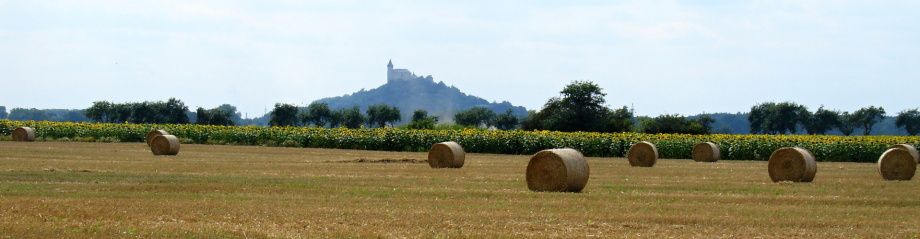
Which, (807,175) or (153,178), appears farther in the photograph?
(807,175)

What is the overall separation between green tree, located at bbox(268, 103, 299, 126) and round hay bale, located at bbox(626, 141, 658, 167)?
9917cm

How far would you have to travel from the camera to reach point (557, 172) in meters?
20.8

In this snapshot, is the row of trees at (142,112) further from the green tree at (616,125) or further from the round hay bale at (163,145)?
the round hay bale at (163,145)

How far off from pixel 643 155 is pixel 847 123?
333ft

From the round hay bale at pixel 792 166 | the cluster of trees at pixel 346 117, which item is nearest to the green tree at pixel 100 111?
the cluster of trees at pixel 346 117

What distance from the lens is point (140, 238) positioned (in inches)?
485

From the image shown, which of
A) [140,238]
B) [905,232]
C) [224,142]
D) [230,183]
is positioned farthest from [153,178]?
[224,142]

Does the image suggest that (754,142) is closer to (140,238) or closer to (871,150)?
(871,150)

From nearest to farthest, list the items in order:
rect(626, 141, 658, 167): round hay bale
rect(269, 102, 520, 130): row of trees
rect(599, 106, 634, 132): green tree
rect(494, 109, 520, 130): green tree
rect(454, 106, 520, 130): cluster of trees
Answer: rect(626, 141, 658, 167): round hay bale
rect(599, 106, 634, 132): green tree
rect(269, 102, 520, 130): row of trees
rect(494, 109, 520, 130): green tree
rect(454, 106, 520, 130): cluster of trees

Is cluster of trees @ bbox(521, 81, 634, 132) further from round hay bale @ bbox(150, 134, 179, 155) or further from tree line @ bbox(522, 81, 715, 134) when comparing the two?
round hay bale @ bbox(150, 134, 179, 155)

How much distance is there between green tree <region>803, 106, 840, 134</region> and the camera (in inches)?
4786

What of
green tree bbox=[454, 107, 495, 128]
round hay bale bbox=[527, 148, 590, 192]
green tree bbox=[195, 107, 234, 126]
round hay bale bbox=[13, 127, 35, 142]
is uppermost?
green tree bbox=[454, 107, 495, 128]

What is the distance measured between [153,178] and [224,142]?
3709 centimetres

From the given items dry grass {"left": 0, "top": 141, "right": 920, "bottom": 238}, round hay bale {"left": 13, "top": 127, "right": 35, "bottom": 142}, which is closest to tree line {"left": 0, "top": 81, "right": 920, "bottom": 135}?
round hay bale {"left": 13, "top": 127, "right": 35, "bottom": 142}
